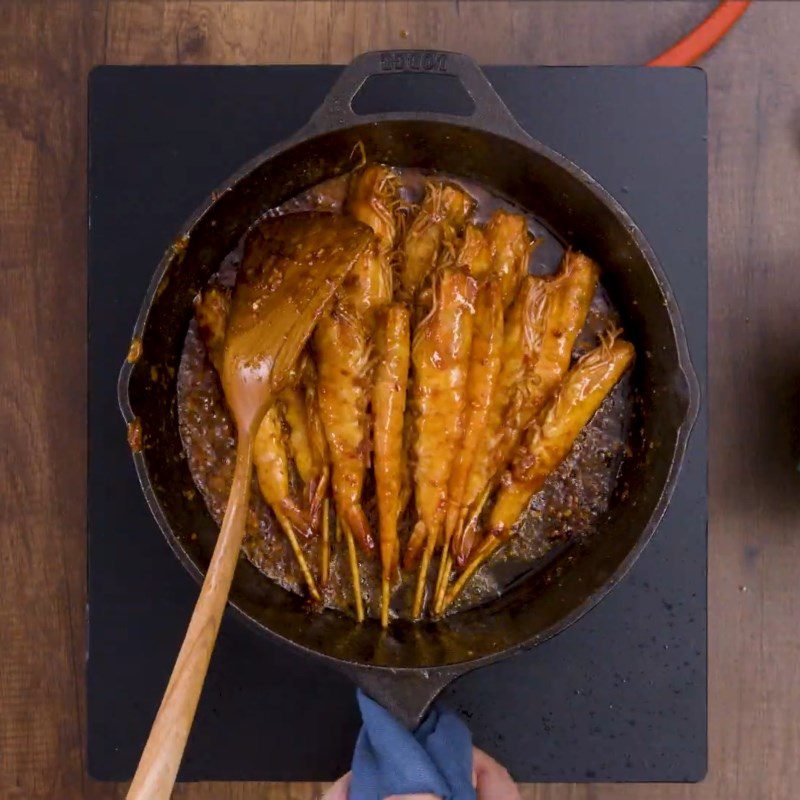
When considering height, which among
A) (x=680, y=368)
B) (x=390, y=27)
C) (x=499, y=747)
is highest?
(x=390, y=27)

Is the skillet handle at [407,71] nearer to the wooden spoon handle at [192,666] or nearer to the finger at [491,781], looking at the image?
the wooden spoon handle at [192,666]

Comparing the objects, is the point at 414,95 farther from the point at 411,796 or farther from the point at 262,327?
the point at 411,796

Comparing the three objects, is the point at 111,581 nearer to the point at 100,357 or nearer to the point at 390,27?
the point at 100,357

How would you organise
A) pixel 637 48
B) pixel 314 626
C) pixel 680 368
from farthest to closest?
pixel 637 48, pixel 314 626, pixel 680 368

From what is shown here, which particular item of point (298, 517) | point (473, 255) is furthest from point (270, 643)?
point (473, 255)

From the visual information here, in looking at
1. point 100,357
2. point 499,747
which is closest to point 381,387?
point 100,357

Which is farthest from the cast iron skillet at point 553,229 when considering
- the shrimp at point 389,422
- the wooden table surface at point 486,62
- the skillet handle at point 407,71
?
the wooden table surface at point 486,62

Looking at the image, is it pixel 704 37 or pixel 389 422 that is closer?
pixel 389 422
